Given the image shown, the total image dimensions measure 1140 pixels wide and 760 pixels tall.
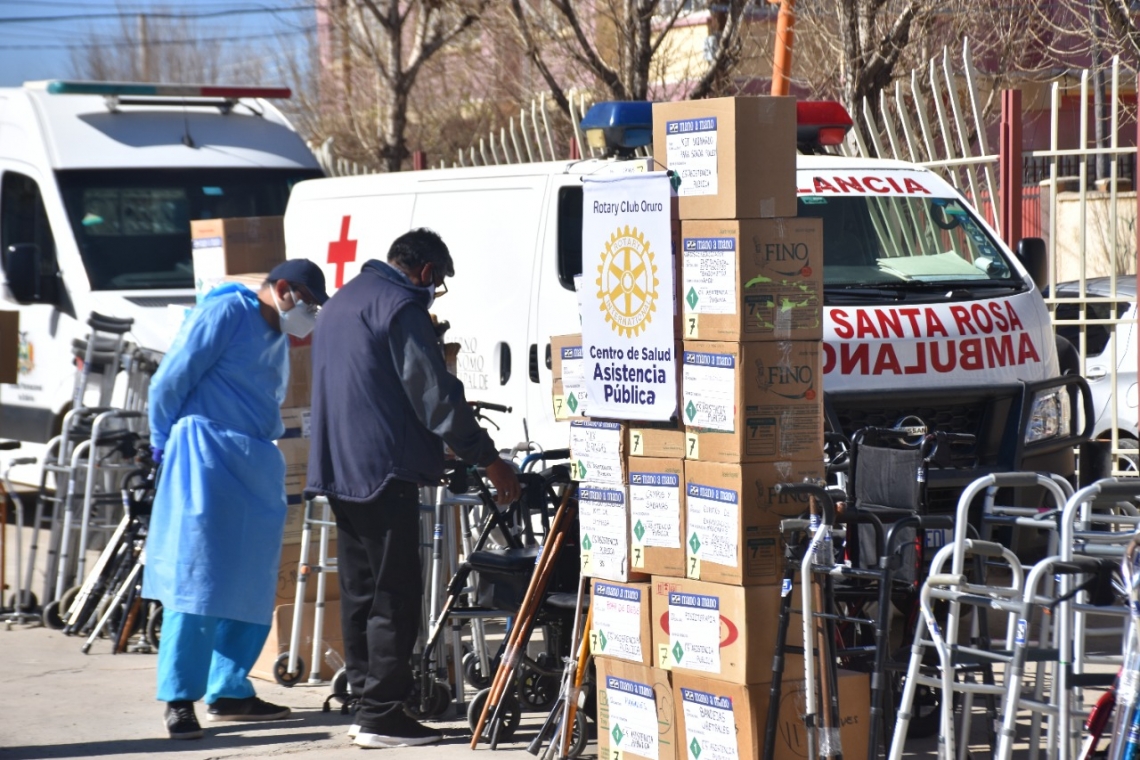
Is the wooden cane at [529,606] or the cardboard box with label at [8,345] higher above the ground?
the cardboard box with label at [8,345]

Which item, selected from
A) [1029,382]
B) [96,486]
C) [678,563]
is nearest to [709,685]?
[678,563]

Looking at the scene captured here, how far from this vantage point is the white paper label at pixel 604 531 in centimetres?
528

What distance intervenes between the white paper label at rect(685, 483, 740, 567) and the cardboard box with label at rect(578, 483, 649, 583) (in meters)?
0.29

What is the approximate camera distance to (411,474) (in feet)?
19.0

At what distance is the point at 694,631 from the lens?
5.01m

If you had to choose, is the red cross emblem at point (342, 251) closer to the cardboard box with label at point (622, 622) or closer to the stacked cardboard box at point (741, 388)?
the cardboard box with label at point (622, 622)

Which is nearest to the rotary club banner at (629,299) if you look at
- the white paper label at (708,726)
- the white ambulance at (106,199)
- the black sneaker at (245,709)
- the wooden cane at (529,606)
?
the wooden cane at (529,606)

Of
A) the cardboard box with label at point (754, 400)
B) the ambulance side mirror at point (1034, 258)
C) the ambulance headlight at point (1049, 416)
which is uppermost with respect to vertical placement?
the ambulance side mirror at point (1034, 258)

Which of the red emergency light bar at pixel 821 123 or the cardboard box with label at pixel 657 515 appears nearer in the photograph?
the cardboard box with label at pixel 657 515

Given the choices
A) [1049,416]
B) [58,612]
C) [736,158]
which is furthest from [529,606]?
[58,612]

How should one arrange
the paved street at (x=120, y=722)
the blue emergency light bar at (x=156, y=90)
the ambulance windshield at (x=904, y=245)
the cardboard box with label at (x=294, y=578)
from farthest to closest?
the blue emergency light bar at (x=156, y=90), the ambulance windshield at (x=904, y=245), the cardboard box with label at (x=294, y=578), the paved street at (x=120, y=722)

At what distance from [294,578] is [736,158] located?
3.55 m

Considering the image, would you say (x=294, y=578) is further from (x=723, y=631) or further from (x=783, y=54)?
(x=783, y=54)

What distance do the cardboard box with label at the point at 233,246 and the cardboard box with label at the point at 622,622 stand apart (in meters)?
3.91
